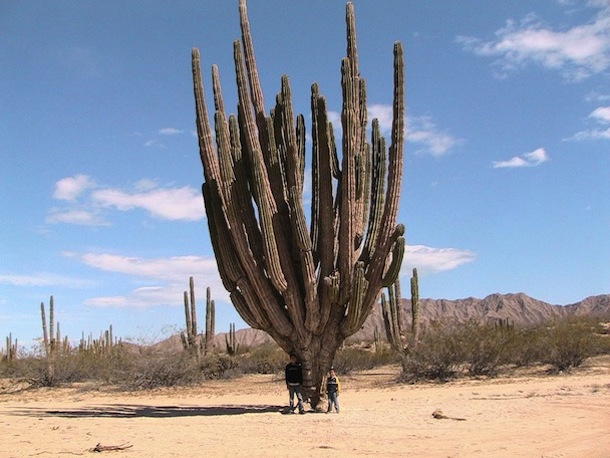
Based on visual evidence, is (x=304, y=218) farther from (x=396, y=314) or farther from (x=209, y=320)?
(x=209, y=320)

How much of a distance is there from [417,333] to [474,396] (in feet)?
30.8

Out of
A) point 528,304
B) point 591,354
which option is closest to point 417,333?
point 591,354

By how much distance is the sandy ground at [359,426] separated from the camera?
7711 mm

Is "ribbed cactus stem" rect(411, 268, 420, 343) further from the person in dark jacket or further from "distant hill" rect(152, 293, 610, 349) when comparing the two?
"distant hill" rect(152, 293, 610, 349)

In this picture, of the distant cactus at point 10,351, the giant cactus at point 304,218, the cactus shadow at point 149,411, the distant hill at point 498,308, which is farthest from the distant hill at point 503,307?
the giant cactus at point 304,218

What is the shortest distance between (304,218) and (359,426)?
4.12 meters

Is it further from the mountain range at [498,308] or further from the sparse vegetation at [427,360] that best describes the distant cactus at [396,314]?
the mountain range at [498,308]

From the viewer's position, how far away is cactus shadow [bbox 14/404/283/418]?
13.0m

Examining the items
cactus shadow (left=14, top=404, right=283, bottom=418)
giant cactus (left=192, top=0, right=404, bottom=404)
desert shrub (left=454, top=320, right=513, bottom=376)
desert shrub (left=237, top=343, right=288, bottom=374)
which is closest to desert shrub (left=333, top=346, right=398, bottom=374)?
desert shrub (left=237, top=343, right=288, bottom=374)

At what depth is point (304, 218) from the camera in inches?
475

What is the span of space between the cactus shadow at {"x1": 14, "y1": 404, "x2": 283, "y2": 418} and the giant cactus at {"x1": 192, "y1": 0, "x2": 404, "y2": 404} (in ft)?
6.29

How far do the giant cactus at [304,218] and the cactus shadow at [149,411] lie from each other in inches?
75.4

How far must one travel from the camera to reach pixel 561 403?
37.0ft

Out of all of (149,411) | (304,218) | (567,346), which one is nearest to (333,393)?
(304,218)
